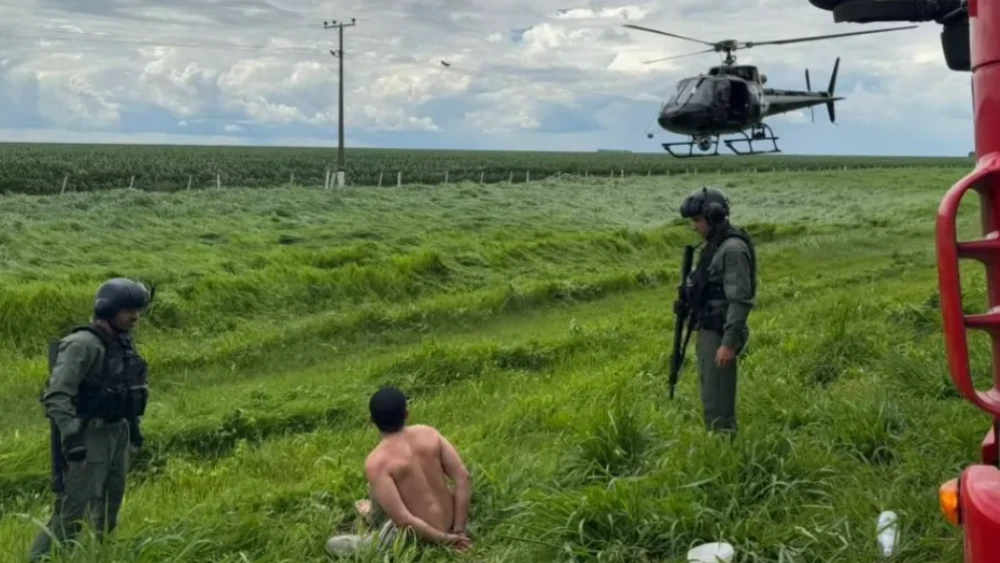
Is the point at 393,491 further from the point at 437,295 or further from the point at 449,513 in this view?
the point at 437,295

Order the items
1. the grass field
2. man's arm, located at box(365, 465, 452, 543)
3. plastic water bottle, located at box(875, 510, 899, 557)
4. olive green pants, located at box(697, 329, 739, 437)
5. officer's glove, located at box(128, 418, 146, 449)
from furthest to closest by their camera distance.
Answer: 1. olive green pants, located at box(697, 329, 739, 437)
2. officer's glove, located at box(128, 418, 146, 449)
3. man's arm, located at box(365, 465, 452, 543)
4. the grass field
5. plastic water bottle, located at box(875, 510, 899, 557)

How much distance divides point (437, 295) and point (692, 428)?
9.69 meters

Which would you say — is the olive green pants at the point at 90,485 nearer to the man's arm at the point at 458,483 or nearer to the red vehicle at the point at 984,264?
the man's arm at the point at 458,483

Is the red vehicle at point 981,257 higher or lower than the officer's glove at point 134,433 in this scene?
higher

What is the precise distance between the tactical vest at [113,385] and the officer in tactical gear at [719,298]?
3283mm

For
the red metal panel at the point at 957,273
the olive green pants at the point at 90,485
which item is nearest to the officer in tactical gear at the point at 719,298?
the olive green pants at the point at 90,485

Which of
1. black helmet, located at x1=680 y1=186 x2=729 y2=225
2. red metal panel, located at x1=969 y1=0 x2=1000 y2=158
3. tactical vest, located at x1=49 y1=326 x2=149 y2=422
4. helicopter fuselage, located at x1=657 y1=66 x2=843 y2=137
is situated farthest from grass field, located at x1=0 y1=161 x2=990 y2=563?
helicopter fuselage, located at x1=657 y1=66 x2=843 y2=137

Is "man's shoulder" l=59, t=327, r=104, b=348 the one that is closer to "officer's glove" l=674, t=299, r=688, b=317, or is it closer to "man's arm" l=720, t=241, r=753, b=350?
"officer's glove" l=674, t=299, r=688, b=317

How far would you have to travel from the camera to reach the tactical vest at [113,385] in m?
5.12

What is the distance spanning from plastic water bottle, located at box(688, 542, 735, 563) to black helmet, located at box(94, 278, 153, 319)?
3.10 meters

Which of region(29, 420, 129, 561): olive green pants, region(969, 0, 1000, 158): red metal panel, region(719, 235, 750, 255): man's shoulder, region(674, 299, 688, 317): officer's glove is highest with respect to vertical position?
region(969, 0, 1000, 158): red metal panel

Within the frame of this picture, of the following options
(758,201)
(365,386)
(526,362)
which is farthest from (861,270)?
(758,201)

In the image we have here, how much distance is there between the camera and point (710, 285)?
6.20m

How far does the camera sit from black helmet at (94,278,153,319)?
520 centimetres
